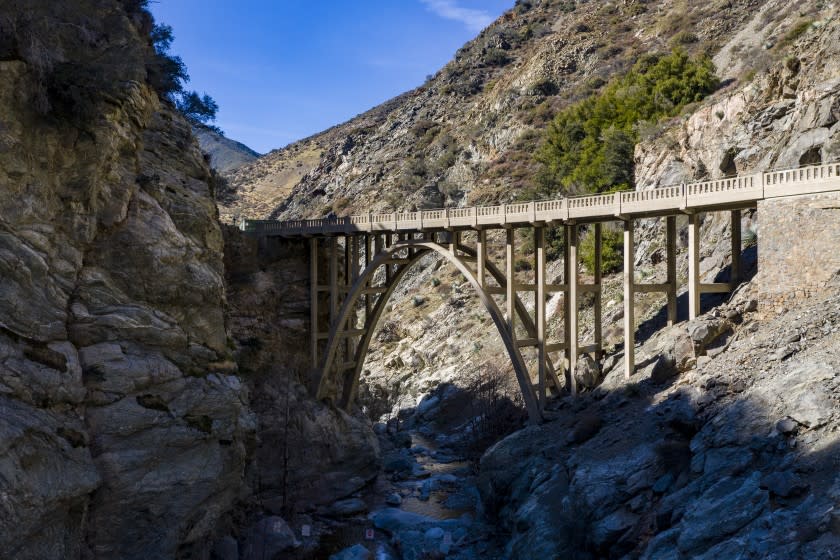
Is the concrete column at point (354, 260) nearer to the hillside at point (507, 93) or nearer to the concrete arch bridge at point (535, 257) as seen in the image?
Result: the concrete arch bridge at point (535, 257)

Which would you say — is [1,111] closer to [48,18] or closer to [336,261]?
[48,18]

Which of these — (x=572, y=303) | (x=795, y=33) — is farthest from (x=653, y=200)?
(x=795, y=33)

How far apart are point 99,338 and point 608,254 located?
2759cm

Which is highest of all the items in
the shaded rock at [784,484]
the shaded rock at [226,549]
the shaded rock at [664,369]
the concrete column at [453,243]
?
the concrete column at [453,243]

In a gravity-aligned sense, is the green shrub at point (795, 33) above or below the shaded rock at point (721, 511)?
above

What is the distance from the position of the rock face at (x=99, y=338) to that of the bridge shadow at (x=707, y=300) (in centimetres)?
1487

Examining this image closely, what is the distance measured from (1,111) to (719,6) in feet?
202

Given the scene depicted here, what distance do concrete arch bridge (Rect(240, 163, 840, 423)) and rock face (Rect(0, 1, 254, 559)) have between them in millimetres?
10256

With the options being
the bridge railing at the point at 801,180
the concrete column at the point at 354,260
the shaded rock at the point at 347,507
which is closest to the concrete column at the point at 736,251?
the bridge railing at the point at 801,180

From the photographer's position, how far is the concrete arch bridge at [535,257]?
19.1 m

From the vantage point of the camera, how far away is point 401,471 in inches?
1188

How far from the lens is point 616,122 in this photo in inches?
1850

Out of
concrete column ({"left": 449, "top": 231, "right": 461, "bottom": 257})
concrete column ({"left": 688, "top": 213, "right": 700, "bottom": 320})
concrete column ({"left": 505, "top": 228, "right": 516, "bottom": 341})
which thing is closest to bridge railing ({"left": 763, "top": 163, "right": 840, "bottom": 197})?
concrete column ({"left": 688, "top": 213, "right": 700, "bottom": 320})

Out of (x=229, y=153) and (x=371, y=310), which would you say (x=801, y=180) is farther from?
(x=229, y=153)
